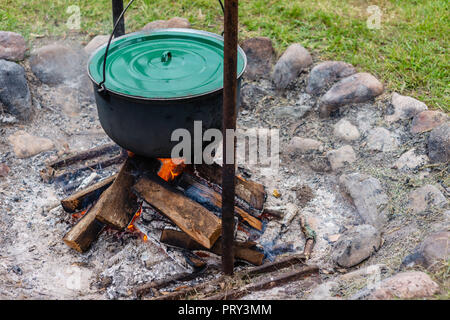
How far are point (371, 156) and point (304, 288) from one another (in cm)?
118

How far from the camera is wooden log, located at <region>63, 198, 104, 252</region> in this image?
8.68 ft

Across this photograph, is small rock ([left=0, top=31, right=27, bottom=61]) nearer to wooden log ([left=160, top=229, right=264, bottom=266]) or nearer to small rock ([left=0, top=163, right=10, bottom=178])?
small rock ([left=0, top=163, right=10, bottom=178])

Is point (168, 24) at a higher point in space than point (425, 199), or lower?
higher

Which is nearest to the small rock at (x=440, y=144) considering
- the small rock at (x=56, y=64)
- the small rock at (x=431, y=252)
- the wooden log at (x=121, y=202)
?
the small rock at (x=431, y=252)

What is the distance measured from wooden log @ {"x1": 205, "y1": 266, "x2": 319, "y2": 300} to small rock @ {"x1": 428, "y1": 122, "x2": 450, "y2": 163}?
1.07m

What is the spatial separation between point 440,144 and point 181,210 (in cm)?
163

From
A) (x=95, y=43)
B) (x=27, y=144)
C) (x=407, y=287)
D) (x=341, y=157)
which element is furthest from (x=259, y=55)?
(x=407, y=287)

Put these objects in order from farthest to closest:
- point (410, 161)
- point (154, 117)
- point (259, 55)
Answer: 1. point (259, 55)
2. point (410, 161)
3. point (154, 117)

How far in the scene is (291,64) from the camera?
379 cm

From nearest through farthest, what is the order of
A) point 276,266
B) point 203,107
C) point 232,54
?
point 232,54
point 203,107
point 276,266

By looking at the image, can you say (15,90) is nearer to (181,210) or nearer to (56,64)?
(56,64)
